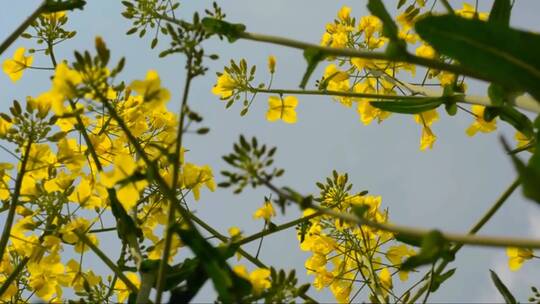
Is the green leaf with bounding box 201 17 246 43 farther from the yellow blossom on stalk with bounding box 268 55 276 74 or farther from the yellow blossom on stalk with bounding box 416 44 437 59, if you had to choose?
the yellow blossom on stalk with bounding box 416 44 437 59

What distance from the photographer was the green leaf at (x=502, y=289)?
1.82m

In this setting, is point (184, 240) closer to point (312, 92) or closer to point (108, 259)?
point (108, 259)

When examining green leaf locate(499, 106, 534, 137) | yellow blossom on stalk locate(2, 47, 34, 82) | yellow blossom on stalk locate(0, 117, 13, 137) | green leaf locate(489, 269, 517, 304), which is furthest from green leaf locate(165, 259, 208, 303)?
yellow blossom on stalk locate(2, 47, 34, 82)

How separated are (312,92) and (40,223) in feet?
3.30

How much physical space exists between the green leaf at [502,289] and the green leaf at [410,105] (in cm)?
59

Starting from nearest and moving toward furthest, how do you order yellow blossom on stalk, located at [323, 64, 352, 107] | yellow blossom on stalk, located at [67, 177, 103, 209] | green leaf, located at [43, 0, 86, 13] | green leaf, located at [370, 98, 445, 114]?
yellow blossom on stalk, located at [67, 177, 103, 209] → green leaf, located at [43, 0, 86, 13] → green leaf, located at [370, 98, 445, 114] → yellow blossom on stalk, located at [323, 64, 352, 107]

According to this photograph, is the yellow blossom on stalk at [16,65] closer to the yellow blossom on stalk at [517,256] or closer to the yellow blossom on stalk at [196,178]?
the yellow blossom on stalk at [196,178]

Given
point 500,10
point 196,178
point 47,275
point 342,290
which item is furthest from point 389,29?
point 342,290

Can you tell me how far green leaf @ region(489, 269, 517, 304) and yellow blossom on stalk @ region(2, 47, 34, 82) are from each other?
189 centimetres

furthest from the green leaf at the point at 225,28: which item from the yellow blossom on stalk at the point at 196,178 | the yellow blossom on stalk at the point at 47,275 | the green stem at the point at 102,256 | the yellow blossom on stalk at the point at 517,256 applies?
the yellow blossom on stalk at the point at 517,256

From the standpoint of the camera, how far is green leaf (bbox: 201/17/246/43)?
1897 mm

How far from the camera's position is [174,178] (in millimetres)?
1236

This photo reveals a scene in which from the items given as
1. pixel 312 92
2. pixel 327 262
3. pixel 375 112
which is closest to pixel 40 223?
pixel 312 92

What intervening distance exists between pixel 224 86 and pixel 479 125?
3.50 feet
